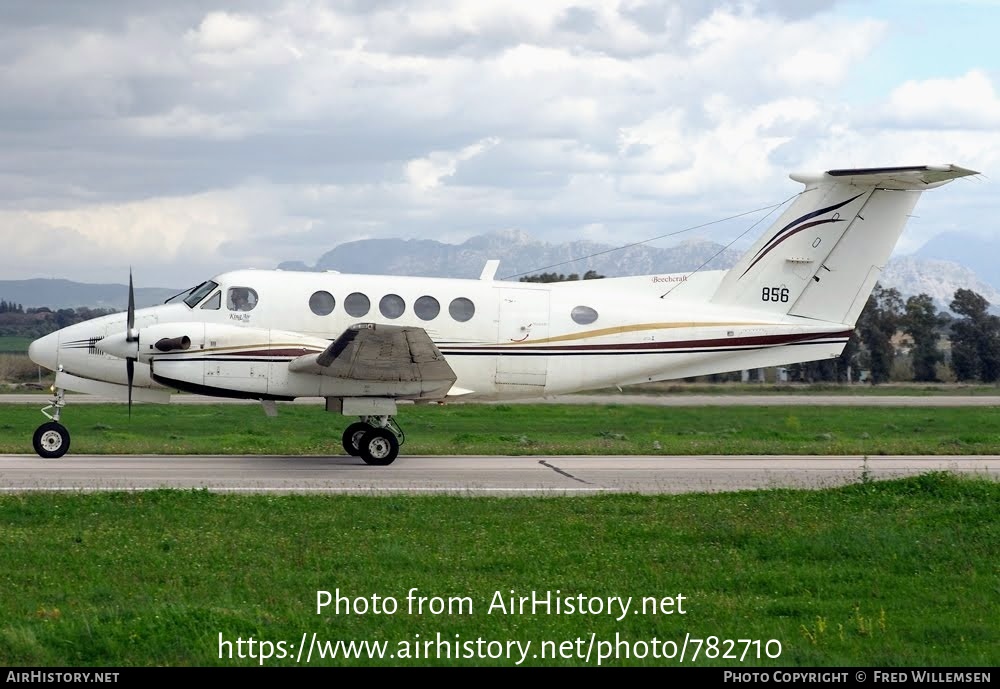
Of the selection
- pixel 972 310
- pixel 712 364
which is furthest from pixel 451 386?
pixel 972 310

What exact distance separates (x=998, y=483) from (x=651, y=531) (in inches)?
229

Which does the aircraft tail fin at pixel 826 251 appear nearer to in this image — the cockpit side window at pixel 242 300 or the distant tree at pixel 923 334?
the cockpit side window at pixel 242 300

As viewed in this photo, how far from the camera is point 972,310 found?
2687 inches

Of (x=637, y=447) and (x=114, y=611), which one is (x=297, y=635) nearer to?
(x=114, y=611)

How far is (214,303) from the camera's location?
20047 millimetres

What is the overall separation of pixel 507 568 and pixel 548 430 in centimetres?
2365

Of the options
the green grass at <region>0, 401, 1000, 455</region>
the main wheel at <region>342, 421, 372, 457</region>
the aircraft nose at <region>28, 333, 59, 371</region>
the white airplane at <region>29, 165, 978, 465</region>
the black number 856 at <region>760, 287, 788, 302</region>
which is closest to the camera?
the white airplane at <region>29, 165, 978, 465</region>

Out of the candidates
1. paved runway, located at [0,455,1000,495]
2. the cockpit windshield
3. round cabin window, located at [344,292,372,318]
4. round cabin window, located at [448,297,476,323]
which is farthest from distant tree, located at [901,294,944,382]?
the cockpit windshield

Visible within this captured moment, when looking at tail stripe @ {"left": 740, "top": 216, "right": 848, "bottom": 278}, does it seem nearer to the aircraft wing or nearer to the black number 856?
the black number 856

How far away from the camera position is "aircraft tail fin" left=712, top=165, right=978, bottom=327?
69.1ft

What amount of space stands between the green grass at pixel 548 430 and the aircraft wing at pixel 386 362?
317 centimetres

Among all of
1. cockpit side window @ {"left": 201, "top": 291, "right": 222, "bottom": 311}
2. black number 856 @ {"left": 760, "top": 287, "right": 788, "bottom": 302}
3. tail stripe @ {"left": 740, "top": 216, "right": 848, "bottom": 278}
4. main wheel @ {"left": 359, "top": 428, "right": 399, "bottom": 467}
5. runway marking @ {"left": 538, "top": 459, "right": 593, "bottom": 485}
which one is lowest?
runway marking @ {"left": 538, "top": 459, "right": 593, "bottom": 485}

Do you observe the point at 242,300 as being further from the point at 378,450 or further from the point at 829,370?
the point at 829,370

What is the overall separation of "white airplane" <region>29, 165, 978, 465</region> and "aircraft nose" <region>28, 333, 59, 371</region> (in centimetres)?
3
